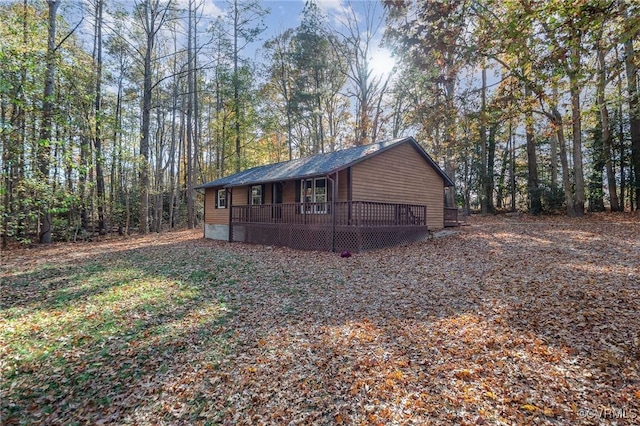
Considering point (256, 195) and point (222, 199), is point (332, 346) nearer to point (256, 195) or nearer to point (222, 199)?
point (256, 195)

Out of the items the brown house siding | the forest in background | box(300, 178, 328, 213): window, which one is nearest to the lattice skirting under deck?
box(300, 178, 328, 213): window

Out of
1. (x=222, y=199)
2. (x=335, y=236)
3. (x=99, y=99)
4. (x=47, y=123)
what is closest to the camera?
(x=47, y=123)

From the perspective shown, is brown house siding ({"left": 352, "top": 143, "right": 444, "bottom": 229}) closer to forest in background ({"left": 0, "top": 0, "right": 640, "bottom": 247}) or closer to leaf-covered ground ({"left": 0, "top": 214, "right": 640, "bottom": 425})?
forest in background ({"left": 0, "top": 0, "right": 640, "bottom": 247})

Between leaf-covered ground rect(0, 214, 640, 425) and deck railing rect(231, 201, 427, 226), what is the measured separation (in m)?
3.69

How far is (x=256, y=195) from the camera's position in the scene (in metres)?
16.9

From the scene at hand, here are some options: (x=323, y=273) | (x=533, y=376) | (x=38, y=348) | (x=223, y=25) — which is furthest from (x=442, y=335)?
(x=223, y=25)

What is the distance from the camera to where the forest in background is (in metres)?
10.3

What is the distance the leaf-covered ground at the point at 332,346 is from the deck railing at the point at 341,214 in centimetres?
369

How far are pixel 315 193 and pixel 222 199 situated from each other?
7314 millimetres

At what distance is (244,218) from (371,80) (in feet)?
58.5

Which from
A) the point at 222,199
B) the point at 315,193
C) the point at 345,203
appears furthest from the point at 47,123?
the point at 345,203

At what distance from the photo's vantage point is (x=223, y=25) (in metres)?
22.6

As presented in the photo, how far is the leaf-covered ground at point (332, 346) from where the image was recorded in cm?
317

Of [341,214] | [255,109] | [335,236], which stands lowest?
[335,236]
